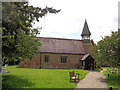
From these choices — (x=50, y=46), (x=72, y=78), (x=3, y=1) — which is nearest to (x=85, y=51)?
(x=50, y=46)

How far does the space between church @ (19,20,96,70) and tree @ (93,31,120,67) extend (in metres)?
19.4

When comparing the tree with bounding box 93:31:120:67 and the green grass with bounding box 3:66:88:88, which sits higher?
the tree with bounding box 93:31:120:67

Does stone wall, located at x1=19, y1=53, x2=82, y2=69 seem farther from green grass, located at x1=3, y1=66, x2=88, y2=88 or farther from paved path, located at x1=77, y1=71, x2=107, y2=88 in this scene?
paved path, located at x1=77, y1=71, x2=107, y2=88

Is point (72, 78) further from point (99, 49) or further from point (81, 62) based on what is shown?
point (81, 62)

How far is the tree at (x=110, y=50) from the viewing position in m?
17.4

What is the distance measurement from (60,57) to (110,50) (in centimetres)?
2251

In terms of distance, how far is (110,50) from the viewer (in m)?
18.2

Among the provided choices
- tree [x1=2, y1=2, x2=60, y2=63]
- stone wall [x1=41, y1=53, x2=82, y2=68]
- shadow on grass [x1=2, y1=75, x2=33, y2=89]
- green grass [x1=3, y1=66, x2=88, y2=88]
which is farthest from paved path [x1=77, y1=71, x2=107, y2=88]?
stone wall [x1=41, y1=53, x2=82, y2=68]

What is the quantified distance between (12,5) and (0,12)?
3.74 ft

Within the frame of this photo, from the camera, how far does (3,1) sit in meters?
9.91

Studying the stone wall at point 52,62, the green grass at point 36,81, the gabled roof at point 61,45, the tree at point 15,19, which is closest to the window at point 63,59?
the stone wall at point 52,62

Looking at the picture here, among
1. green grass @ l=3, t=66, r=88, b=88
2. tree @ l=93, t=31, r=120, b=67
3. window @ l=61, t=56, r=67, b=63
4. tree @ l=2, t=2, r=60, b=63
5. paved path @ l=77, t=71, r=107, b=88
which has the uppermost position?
tree @ l=2, t=2, r=60, b=63

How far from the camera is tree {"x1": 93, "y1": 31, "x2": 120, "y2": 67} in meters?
17.4

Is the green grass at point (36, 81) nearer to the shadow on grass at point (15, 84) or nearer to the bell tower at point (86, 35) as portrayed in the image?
the shadow on grass at point (15, 84)
